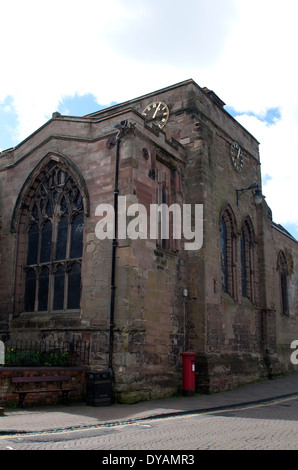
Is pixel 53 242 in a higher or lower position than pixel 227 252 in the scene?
lower

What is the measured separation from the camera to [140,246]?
1298cm

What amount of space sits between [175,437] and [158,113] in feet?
43.1

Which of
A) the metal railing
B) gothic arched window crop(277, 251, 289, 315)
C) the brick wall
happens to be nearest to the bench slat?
the brick wall

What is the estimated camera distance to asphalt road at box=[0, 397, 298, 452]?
6422mm

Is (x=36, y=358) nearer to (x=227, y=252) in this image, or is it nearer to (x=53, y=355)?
(x=53, y=355)

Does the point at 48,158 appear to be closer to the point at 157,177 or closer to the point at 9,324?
the point at 157,177

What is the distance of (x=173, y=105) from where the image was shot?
1739 centimetres

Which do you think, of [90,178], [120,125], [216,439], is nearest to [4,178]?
[90,178]

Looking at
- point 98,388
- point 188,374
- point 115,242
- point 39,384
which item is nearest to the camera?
point 39,384

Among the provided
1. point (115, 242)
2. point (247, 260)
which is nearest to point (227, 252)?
point (247, 260)

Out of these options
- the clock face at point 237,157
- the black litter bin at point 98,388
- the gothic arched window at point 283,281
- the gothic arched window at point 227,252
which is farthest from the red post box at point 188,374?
the gothic arched window at point 283,281

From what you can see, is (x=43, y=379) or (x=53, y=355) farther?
(x=53, y=355)

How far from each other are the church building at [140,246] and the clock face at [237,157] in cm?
9

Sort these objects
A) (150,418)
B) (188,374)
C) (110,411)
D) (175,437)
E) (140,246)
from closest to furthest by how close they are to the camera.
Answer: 1. (175,437)
2. (150,418)
3. (110,411)
4. (140,246)
5. (188,374)
